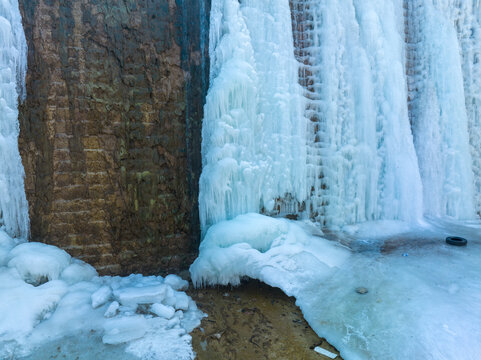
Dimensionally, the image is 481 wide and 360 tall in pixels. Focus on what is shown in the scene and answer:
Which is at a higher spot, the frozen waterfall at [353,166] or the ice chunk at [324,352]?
the frozen waterfall at [353,166]

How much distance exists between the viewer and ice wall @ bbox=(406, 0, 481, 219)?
6160 millimetres

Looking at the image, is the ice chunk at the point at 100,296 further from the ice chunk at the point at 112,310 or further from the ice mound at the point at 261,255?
the ice mound at the point at 261,255

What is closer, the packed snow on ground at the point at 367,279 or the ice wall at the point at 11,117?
the packed snow on ground at the point at 367,279

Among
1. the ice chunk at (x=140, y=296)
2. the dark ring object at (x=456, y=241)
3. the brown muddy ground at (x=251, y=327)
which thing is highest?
the dark ring object at (x=456, y=241)

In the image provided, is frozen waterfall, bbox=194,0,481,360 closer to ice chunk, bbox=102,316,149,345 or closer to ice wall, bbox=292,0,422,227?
ice wall, bbox=292,0,422,227

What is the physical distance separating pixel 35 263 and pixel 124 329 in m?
1.32

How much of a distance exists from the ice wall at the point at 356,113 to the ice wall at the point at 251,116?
1.22ft

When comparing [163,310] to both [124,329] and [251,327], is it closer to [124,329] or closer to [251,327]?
[124,329]

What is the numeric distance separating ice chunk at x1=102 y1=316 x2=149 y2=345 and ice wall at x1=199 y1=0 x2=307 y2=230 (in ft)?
5.26

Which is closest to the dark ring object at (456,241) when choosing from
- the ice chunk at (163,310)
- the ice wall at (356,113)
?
the ice wall at (356,113)

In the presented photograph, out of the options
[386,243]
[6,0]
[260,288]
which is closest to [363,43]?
[386,243]

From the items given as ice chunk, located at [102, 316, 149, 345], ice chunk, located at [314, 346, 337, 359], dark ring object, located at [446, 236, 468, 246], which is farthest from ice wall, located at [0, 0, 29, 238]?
dark ring object, located at [446, 236, 468, 246]

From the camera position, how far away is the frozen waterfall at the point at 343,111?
439 centimetres

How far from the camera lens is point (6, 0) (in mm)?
3646
